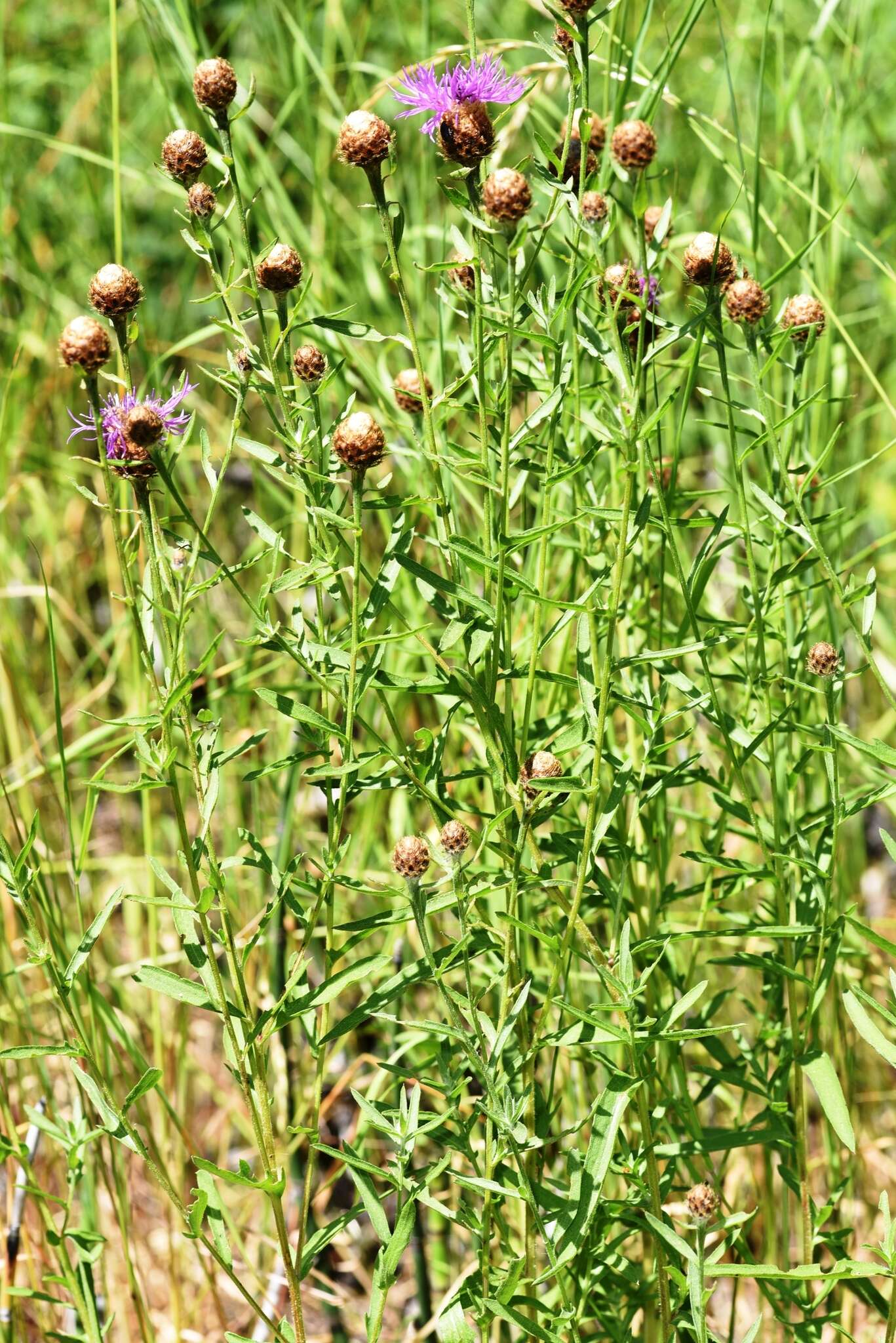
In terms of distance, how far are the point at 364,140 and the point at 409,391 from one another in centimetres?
23

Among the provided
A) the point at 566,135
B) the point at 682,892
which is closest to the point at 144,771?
the point at 682,892

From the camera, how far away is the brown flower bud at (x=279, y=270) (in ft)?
4.12

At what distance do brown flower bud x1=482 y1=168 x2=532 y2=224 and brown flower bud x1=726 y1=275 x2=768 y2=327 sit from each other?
263mm

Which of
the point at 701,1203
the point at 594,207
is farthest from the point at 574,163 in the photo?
the point at 701,1203

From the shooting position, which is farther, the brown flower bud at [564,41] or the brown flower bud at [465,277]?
the brown flower bud at [465,277]

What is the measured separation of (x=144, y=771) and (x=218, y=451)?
179cm

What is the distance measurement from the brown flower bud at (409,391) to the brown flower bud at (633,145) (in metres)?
0.27

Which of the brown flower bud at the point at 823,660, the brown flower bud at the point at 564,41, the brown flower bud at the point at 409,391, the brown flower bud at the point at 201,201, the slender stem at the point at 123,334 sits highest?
the brown flower bud at the point at 564,41

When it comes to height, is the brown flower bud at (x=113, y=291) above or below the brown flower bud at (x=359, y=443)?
above

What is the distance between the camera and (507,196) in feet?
3.79

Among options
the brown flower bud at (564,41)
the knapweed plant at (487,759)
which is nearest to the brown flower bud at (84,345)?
the knapweed plant at (487,759)

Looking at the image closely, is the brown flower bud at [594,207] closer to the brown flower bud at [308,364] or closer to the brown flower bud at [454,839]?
the brown flower bud at [308,364]

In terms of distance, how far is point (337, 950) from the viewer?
4.24ft

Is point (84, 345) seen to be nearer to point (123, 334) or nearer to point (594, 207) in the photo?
point (123, 334)
